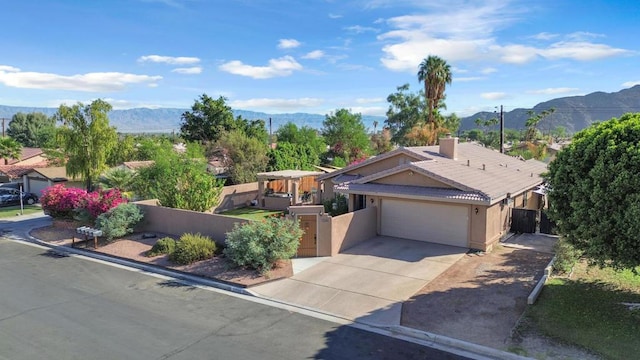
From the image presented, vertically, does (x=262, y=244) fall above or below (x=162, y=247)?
above

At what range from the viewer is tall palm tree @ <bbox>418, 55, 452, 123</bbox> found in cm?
5269

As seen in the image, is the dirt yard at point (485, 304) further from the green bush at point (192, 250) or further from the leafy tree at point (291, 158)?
the leafy tree at point (291, 158)

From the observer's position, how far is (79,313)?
42.9ft

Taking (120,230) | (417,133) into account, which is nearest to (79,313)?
(120,230)

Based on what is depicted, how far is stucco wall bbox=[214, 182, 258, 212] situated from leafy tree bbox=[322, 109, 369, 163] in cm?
2028

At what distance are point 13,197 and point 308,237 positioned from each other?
97.5 feet

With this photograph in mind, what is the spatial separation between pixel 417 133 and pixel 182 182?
33.0m

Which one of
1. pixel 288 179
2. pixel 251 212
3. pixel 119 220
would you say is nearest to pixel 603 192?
pixel 119 220

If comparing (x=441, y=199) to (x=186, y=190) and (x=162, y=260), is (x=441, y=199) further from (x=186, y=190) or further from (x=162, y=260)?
(x=186, y=190)

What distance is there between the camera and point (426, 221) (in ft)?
68.3

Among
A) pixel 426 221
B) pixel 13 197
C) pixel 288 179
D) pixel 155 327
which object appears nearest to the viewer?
pixel 155 327

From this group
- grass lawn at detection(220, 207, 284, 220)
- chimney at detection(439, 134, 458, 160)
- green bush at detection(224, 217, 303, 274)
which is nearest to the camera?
green bush at detection(224, 217, 303, 274)

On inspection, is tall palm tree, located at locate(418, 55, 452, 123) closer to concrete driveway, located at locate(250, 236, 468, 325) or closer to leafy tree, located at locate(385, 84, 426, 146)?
leafy tree, located at locate(385, 84, 426, 146)

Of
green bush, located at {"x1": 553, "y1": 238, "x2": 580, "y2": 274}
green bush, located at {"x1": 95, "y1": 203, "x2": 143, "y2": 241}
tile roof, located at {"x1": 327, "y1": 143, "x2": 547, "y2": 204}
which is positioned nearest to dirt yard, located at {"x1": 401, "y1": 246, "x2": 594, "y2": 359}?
green bush, located at {"x1": 553, "y1": 238, "x2": 580, "y2": 274}
